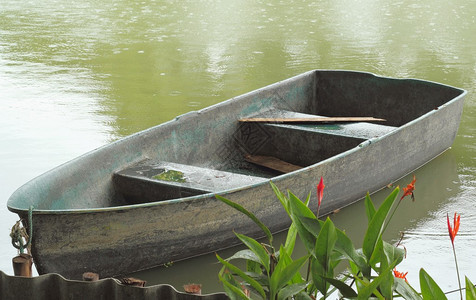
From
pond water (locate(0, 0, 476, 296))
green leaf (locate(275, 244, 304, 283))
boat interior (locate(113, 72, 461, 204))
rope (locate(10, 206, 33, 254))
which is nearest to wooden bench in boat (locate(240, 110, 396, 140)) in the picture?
boat interior (locate(113, 72, 461, 204))

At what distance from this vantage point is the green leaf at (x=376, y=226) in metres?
2.05

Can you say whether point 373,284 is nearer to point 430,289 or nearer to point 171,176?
point 430,289

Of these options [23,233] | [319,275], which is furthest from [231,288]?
[23,233]

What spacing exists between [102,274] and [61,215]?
0.44 m

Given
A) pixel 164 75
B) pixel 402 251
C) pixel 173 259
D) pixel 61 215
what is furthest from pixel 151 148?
pixel 164 75

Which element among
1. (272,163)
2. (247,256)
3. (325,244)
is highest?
(325,244)

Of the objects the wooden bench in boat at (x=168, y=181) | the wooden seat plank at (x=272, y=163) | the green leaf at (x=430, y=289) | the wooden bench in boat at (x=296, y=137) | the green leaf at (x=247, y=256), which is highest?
the green leaf at (x=430, y=289)

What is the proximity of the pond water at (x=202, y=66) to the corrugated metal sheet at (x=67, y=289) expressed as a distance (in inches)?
59.6

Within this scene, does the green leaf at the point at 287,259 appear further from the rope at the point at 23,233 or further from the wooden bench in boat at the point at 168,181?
the wooden bench in boat at the point at 168,181

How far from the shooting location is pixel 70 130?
258 inches

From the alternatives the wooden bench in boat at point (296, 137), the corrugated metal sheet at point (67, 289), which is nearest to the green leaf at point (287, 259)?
the corrugated metal sheet at point (67, 289)

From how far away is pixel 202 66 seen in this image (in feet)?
30.0

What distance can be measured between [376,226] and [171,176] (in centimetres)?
234

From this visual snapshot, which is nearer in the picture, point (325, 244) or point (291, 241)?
point (325, 244)
